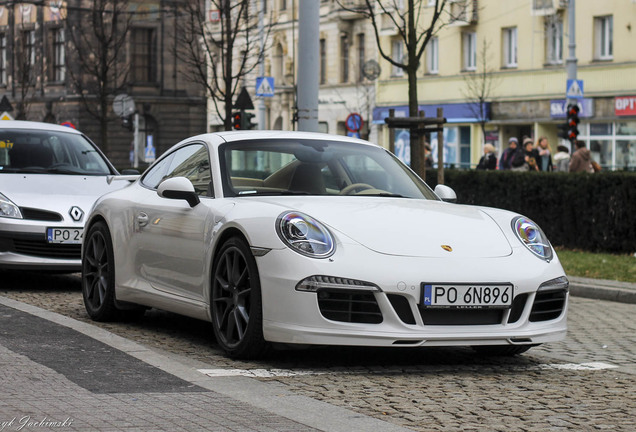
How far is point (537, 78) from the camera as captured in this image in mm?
50469

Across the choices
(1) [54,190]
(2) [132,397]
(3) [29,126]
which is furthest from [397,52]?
(2) [132,397]

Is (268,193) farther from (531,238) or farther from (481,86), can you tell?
(481,86)

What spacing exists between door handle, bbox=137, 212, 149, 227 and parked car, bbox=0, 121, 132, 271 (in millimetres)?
2368

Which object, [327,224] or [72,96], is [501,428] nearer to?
[327,224]

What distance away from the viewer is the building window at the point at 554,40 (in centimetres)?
4941

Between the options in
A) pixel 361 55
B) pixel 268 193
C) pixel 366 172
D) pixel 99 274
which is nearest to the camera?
pixel 268 193

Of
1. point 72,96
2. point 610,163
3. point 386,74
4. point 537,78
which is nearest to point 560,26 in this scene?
point 537,78

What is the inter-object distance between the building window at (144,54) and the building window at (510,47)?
2592cm

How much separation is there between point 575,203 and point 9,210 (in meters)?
8.74

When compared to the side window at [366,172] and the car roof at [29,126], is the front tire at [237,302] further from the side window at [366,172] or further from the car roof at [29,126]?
the car roof at [29,126]

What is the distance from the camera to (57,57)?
73.8 meters

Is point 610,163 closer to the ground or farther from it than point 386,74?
closer to the ground

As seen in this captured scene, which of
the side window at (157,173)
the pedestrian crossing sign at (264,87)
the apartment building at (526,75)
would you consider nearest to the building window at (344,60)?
the apartment building at (526,75)

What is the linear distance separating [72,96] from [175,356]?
64.3 meters
